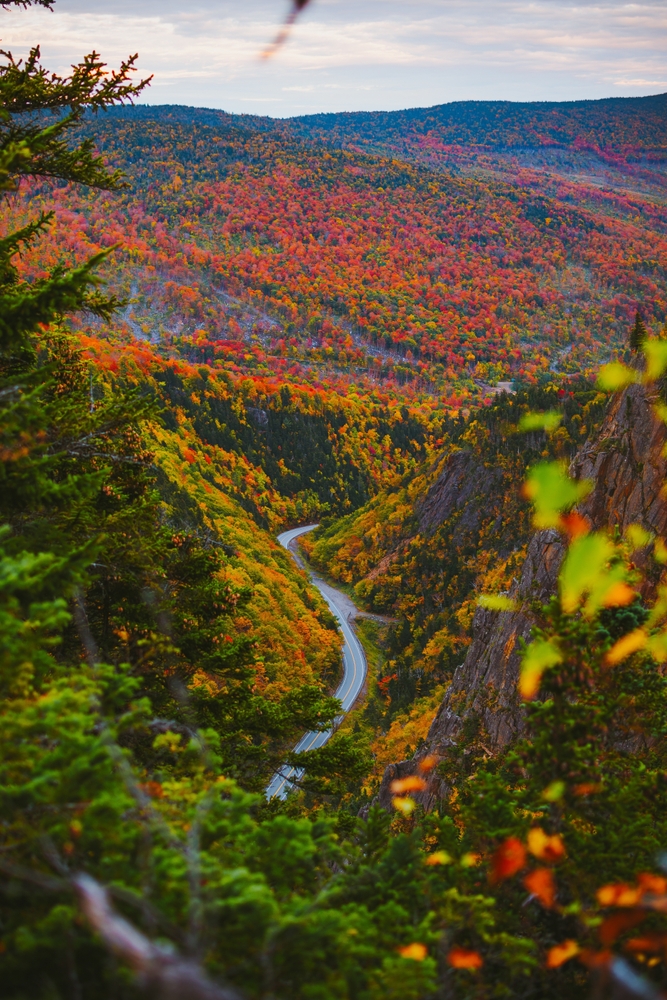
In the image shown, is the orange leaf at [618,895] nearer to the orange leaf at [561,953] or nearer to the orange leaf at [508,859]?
the orange leaf at [561,953]

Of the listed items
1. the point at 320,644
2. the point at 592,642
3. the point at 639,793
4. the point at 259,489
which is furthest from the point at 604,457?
the point at 259,489

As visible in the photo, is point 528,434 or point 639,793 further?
point 528,434

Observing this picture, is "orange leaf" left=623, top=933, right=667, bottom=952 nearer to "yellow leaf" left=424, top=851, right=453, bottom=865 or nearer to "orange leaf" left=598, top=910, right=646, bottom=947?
"orange leaf" left=598, top=910, right=646, bottom=947

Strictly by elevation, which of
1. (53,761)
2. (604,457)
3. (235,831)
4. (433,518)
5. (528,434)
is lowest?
(433,518)

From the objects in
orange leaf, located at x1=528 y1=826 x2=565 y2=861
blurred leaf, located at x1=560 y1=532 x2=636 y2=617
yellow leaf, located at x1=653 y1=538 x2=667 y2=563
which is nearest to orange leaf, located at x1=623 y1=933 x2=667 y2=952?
orange leaf, located at x1=528 y1=826 x2=565 y2=861

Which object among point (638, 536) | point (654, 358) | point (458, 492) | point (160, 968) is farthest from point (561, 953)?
point (458, 492)

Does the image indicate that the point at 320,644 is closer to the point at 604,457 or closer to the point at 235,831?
the point at 604,457

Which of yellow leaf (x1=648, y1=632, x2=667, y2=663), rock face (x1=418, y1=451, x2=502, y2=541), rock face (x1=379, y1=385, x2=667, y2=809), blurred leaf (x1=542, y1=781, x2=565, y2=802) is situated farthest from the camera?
rock face (x1=418, y1=451, x2=502, y2=541)
